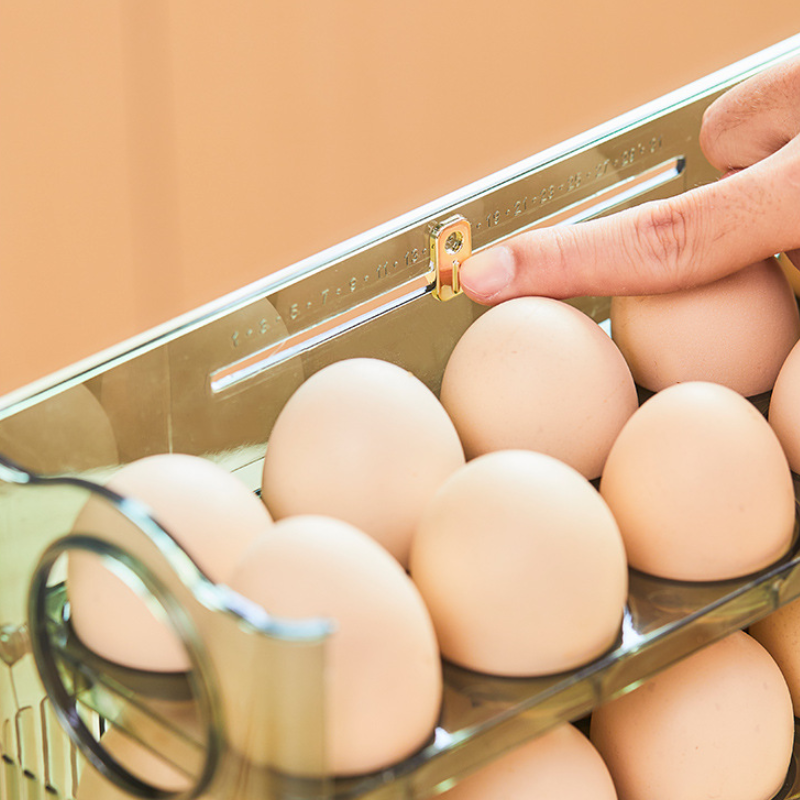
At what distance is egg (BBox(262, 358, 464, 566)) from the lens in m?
0.65

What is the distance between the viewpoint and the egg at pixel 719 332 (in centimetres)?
79

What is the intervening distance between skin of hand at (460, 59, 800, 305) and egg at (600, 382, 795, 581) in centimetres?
15

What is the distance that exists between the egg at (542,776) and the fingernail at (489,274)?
0.29m

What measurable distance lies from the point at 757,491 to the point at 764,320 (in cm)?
19

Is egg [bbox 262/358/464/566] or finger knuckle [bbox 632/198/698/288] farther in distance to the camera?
finger knuckle [bbox 632/198/698/288]

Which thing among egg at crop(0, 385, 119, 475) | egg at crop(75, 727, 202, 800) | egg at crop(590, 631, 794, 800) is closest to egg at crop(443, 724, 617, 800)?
egg at crop(590, 631, 794, 800)

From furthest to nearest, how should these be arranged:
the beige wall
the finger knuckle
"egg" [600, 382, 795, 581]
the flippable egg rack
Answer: the beige wall, the finger knuckle, "egg" [600, 382, 795, 581], the flippable egg rack

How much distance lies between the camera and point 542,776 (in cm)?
66

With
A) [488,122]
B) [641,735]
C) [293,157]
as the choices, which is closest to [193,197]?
[293,157]

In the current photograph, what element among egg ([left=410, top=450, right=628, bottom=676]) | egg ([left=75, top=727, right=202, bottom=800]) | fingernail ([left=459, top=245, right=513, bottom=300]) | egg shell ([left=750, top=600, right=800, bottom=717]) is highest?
fingernail ([left=459, top=245, right=513, bottom=300])

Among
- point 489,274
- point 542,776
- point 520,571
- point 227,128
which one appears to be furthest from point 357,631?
point 227,128

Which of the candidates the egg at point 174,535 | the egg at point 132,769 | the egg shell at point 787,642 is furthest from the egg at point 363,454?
the egg shell at point 787,642

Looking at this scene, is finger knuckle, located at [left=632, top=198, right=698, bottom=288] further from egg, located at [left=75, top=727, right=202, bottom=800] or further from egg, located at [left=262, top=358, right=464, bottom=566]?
egg, located at [left=75, top=727, right=202, bottom=800]

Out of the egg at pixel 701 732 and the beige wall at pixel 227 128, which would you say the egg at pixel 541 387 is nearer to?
the egg at pixel 701 732
